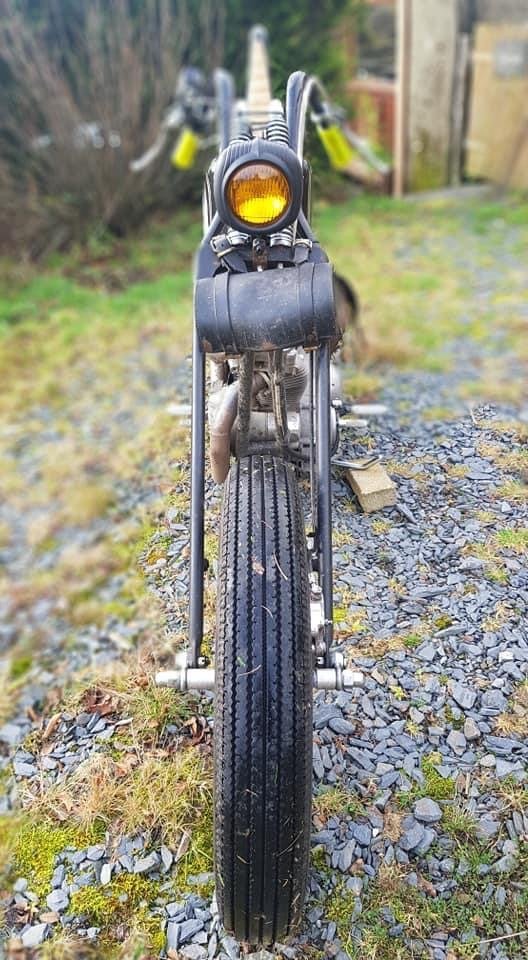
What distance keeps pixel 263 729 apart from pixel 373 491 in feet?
2.56

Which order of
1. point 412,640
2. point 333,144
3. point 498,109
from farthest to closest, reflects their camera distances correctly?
point 498,109 → point 333,144 → point 412,640

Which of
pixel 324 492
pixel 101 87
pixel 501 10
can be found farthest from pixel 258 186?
pixel 501 10

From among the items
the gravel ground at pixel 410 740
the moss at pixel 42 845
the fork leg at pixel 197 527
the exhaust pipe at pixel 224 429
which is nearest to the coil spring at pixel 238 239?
the fork leg at pixel 197 527

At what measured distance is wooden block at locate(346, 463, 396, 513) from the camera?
185cm

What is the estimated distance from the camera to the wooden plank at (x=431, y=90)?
5.10 m

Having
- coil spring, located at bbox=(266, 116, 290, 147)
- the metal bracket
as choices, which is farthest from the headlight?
the metal bracket

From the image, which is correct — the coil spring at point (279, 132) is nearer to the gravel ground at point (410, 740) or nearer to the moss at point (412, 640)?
the gravel ground at point (410, 740)

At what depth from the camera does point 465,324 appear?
153 inches

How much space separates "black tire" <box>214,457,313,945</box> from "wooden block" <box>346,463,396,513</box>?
58cm

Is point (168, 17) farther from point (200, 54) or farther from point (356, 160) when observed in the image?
point (356, 160)

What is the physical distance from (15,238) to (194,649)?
452 cm

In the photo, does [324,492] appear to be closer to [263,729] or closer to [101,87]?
[263,729]

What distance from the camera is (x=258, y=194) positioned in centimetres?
122

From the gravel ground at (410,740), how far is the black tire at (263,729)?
0.22m
